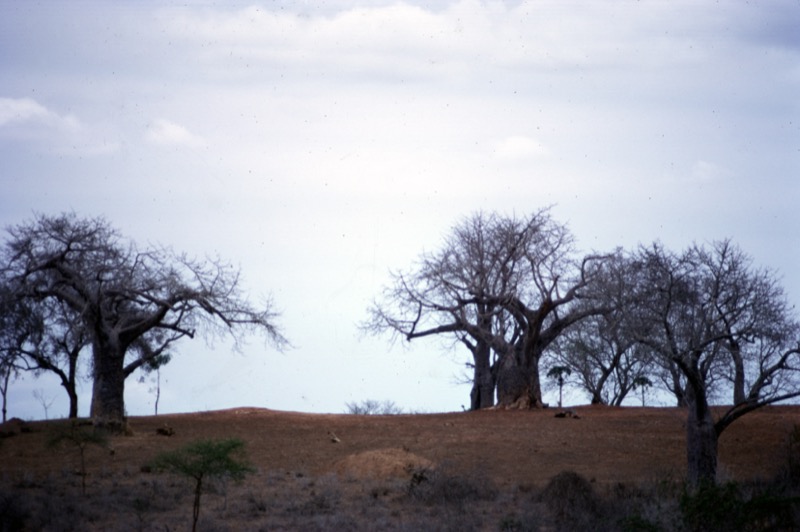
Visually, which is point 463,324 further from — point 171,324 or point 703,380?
point 703,380

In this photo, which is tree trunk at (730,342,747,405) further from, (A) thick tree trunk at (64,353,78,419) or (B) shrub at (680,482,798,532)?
(A) thick tree trunk at (64,353,78,419)

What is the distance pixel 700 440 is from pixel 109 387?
15139 millimetres

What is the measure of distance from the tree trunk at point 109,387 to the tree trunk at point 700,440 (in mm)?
14526

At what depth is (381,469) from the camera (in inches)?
830

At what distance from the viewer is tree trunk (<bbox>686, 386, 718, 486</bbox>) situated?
63.0ft

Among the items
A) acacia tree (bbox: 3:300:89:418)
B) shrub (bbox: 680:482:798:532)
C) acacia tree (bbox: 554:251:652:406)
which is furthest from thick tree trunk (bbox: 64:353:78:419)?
shrub (bbox: 680:482:798:532)

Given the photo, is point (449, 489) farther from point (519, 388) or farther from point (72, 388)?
point (72, 388)

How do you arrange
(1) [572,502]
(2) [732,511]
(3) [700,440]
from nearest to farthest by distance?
(2) [732,511], (1) [572,502], (3) [700,440]

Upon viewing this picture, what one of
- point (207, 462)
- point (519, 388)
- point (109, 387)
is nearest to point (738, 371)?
point (207, 462)

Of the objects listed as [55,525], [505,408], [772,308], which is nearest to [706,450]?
[772,308]

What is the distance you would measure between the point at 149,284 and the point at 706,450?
14463mm

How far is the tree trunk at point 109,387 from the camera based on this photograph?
26.9 metres

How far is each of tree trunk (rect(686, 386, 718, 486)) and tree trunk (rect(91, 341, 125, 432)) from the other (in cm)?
1453

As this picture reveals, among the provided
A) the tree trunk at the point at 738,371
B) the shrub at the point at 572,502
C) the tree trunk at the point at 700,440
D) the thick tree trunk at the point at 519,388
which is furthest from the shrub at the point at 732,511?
the thick tree trunk at the point at 519,388
